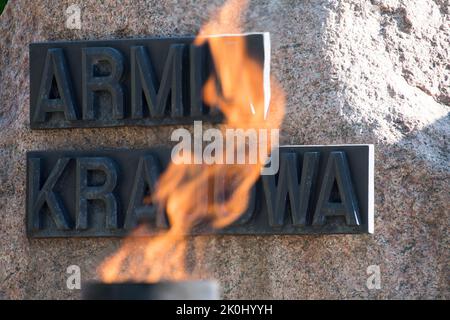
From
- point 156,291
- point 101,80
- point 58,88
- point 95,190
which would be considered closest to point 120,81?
point 101,80

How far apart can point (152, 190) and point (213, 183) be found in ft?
1.02

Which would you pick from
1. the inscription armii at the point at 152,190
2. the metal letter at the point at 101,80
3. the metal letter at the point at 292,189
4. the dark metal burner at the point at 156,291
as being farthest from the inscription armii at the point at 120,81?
the dark metal burner at the point at 156,291

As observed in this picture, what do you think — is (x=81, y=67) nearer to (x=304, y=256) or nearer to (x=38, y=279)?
(x=38, y=279)

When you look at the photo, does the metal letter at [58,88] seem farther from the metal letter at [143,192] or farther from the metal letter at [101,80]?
the metal letter at [143,192]

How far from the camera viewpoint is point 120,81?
17.8 feet

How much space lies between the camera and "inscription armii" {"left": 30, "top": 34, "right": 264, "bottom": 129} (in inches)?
210

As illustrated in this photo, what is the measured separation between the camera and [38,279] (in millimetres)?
5383

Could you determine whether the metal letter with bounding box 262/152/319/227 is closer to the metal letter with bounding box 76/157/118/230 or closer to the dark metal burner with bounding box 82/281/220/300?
the metal letter with bounding box 76/157/118/230

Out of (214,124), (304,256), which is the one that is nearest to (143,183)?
(214,124)

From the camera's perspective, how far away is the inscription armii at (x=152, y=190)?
514cm

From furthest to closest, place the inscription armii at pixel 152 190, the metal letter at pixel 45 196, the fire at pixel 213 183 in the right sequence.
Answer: the metal letter at pixel 45 196
the fire at pixel 213 183
the inscription armii at pixel 152 190

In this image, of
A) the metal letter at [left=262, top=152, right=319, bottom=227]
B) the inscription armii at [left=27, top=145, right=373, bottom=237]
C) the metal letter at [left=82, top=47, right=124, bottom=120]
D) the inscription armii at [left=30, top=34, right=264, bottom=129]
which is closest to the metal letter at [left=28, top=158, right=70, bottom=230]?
the inscription armii at [left=27, top=145, right=373, bottom=237]

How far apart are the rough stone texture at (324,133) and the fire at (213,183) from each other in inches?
4.1

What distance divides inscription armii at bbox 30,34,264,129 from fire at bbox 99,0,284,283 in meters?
0.07
